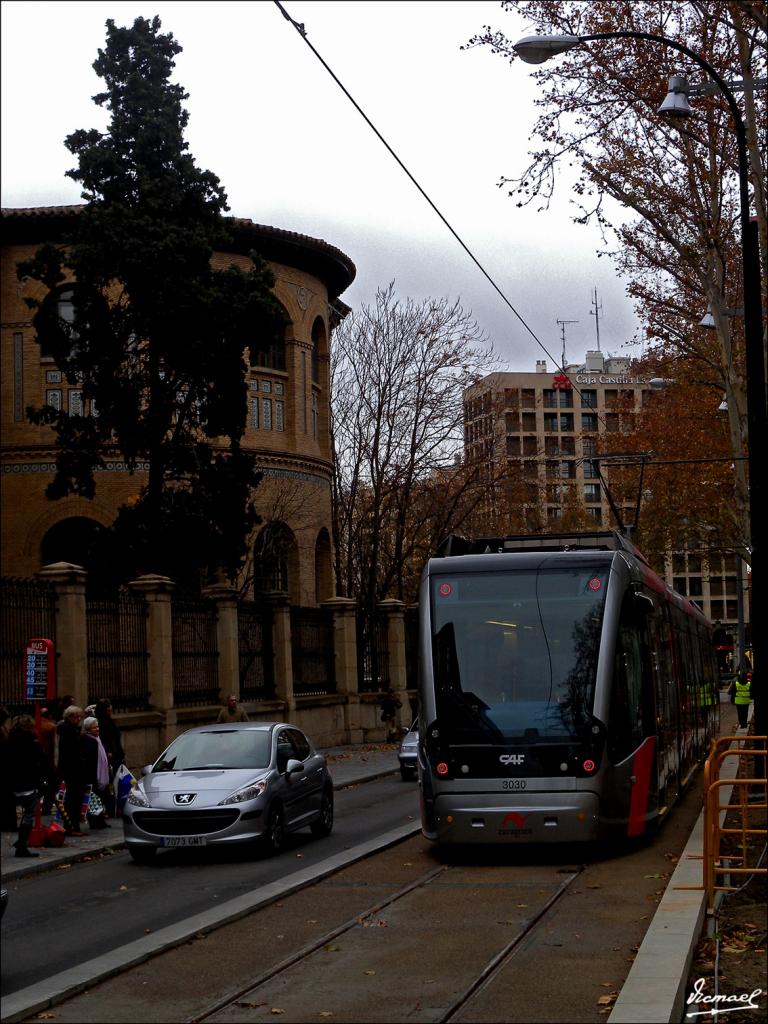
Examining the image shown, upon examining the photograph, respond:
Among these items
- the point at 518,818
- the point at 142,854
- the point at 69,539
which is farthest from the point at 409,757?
the point at 69,539

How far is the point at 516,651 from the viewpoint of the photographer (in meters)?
15.0

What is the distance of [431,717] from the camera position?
15.1 metres

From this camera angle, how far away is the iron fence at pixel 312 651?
3684cm

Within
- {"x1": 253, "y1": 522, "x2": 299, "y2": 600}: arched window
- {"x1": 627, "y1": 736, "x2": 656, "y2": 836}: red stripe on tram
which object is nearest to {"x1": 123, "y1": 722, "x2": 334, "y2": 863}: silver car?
{"x1": 627, "y1": 736, "x2": 656, "y2": 836}: red stripe on tram

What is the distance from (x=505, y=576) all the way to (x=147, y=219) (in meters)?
20.4

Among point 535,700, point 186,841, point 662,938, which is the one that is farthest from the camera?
point 186,841

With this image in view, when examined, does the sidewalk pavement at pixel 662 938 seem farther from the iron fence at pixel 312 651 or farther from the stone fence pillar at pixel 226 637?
the iron fence at pixel 312 651

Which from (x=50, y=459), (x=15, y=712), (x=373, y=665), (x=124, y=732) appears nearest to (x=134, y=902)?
(x=15, y=712)

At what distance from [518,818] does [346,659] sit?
2536 cm

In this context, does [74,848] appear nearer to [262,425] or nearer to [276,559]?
[276,559]

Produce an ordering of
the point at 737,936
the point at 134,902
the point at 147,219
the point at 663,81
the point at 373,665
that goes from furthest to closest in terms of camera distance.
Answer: the point at 373,665 < the point at 147,219 < the point at 663,81 < the point at 134,902 < the point at 737,936

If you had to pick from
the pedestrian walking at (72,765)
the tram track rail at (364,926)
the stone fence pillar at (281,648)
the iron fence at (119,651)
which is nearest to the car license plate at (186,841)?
the tram track rail at (364,926)

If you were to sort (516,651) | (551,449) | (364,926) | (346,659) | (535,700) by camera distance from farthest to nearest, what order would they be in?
(551,449)
(346,659)
(516,651)
(535,700)
(364,926)

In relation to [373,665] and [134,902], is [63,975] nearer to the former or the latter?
[134,902]
